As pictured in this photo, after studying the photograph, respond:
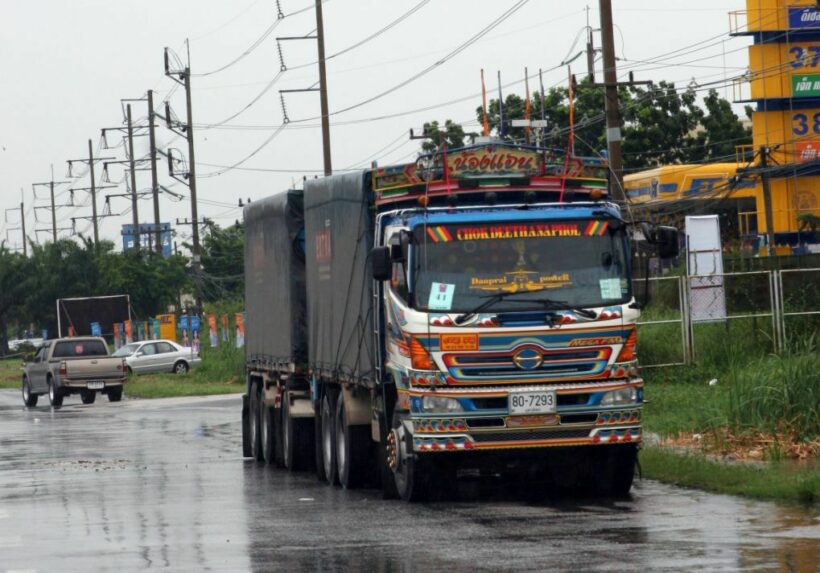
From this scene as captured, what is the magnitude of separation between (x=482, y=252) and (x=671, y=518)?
3.11m

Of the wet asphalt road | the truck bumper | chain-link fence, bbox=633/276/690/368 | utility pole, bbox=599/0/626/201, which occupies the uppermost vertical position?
utility pole, bbox=599/0/626/201

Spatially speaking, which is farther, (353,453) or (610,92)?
(610,92)

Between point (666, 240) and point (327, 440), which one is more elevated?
point (666, 240)

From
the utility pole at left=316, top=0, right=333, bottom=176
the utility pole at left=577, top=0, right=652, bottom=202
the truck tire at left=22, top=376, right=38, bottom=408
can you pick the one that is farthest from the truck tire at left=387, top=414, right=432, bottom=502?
the truck tire at left=22, top=376, right=38, bottom=408

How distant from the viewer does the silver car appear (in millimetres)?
59344

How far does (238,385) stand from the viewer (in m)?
51.0

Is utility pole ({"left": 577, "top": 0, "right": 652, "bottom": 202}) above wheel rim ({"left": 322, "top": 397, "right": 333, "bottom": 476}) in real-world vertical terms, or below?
above

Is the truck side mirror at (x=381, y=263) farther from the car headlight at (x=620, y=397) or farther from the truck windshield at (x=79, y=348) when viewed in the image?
the truck windshield at (x=79, y=348)

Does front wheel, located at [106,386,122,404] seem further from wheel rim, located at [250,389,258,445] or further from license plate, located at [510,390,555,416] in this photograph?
license plate, located at [510,390,555,416]

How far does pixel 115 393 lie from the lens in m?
47.5

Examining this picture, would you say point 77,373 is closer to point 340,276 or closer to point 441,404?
point 340,276

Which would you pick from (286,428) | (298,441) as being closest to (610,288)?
(298,441)

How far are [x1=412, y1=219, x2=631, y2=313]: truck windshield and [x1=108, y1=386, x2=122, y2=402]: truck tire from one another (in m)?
33.2

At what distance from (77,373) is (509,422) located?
33484 mm
